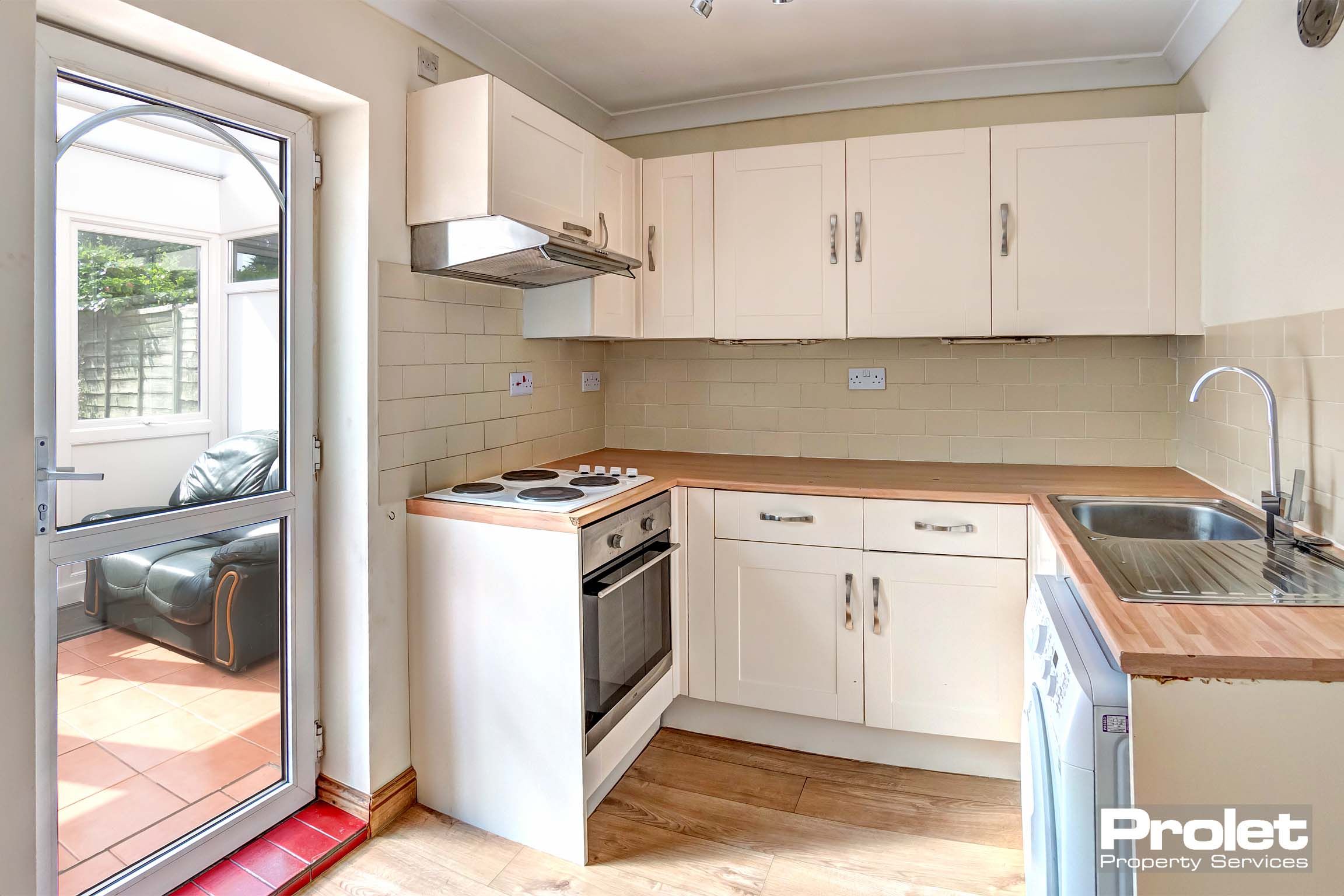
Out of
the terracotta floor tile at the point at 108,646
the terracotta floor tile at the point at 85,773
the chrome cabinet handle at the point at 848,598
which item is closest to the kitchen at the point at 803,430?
the chrome cabinet handle at the point at 848,598

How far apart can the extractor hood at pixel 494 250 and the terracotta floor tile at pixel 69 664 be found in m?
1.28

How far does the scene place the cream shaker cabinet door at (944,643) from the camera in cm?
223

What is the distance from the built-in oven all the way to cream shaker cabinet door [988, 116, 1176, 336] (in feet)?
4.68

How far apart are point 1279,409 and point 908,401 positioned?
1261 millimetres

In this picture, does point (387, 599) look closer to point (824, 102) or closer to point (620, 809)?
point (620, 809)

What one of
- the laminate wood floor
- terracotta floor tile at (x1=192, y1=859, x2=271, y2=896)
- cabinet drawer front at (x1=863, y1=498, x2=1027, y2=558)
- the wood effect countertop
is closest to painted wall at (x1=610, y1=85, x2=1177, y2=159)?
the wood effect countertop

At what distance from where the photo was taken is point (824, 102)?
2838 mm

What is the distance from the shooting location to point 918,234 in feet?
8.39

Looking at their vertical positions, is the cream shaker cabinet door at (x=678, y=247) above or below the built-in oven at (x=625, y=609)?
above

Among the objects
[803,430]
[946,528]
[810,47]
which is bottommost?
[946,528]

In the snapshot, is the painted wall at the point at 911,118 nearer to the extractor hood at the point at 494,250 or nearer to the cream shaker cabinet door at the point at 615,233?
the cream shaker cabinet door at the point at 615,233

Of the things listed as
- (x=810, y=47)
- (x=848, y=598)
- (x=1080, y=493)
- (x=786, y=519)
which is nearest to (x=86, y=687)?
(x=786, y=519)

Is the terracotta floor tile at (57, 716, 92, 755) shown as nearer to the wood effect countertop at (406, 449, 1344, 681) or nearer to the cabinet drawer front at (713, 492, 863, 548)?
the wood effect countertop at (406, 449, 1344, 681)

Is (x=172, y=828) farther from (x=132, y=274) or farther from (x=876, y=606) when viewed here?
(x=876, y=606)
